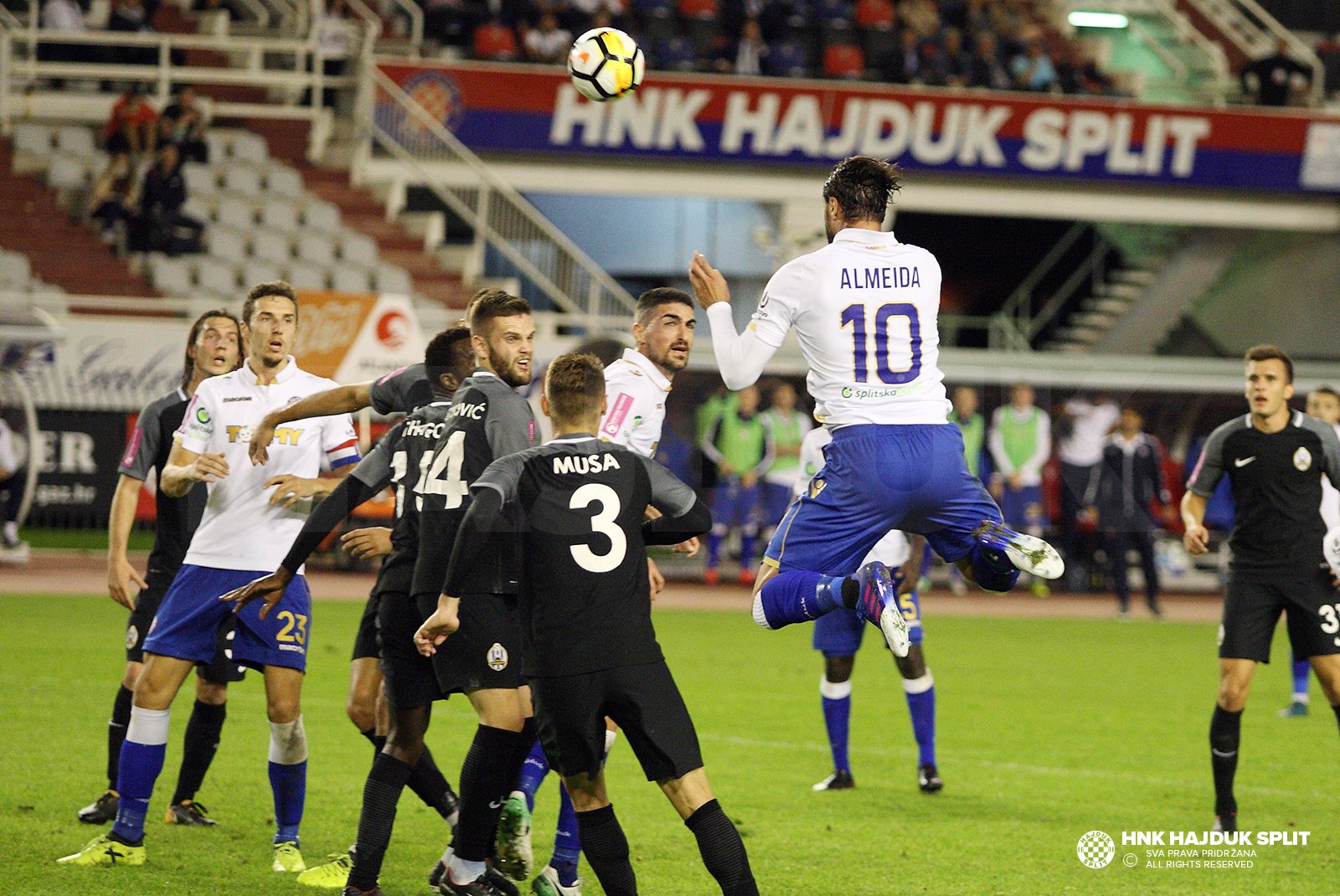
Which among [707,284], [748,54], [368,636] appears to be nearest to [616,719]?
[368,636]

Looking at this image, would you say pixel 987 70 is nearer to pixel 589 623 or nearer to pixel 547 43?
pixel 547 43

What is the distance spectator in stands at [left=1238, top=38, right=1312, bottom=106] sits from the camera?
86.1ft

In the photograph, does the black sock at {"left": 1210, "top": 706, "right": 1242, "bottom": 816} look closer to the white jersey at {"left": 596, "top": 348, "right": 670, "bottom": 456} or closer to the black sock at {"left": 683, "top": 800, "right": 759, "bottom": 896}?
the white jersey at {"left": 596, "top": 348, "right": 670, "bottom": 456}

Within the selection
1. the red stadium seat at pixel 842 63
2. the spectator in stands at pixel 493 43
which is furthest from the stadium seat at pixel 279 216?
the red stadium seat at pixel 842 63

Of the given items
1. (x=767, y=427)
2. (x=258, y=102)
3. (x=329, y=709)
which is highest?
(x=258, y=102)

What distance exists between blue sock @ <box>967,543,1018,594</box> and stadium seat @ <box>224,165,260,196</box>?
756 inches

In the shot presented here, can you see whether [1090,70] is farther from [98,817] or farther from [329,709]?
[98,817]

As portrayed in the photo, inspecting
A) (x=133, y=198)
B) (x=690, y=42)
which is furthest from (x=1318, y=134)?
(x=133, y=198)

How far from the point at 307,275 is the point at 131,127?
126 inches

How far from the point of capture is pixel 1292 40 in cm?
2739

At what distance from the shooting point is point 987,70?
84.5 ft

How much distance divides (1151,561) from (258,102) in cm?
1551

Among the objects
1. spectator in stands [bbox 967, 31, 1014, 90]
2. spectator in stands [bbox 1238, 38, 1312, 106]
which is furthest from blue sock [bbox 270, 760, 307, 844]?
spectator in stands [bbox 1238, 38, 1312, 106]

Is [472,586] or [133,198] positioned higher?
[133,198]
